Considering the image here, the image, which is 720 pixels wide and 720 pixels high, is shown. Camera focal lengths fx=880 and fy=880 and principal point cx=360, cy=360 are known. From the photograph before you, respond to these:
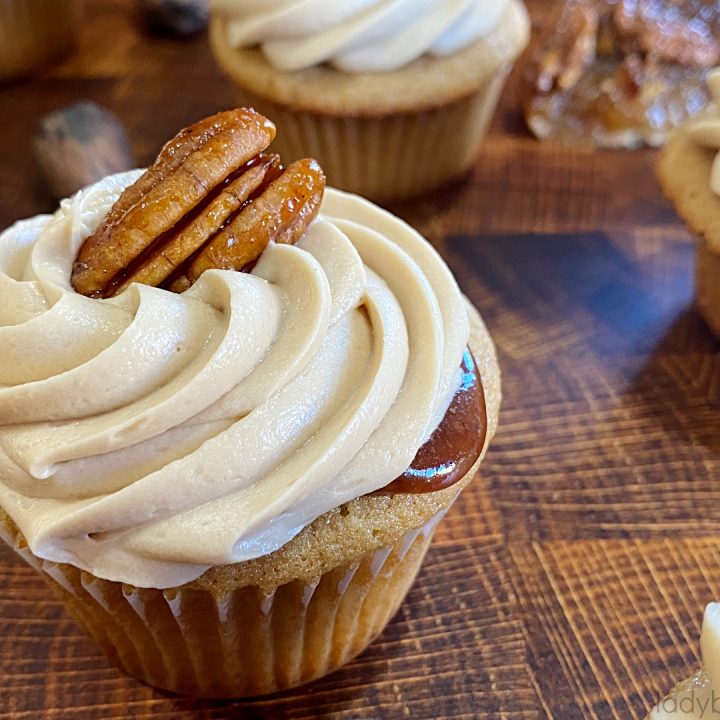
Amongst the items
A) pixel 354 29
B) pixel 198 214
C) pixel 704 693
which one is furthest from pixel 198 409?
pixel 354 29

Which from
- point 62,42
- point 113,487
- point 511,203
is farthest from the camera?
point 62,42

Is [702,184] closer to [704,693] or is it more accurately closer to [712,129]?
[712,129]

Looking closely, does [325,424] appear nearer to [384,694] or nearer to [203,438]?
[203,438]

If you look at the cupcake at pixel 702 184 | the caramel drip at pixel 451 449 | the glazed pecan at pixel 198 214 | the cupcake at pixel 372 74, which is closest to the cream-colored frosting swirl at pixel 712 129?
the cupcake at pixel 702 184

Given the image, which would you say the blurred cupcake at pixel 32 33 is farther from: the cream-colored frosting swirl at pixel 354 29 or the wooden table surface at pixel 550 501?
the cream-colored frosting swirl at pixel 354 29

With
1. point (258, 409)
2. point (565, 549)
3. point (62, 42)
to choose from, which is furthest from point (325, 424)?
point (62, 42)

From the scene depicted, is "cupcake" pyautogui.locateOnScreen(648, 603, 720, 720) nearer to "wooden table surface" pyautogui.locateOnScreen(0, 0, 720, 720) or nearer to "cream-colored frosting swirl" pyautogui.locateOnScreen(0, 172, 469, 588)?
"wooden table surface" pyautogui.locateOnScreen(0, 0, 720, 720)

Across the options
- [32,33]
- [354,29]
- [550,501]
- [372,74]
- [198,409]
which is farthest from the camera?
[32,33]
